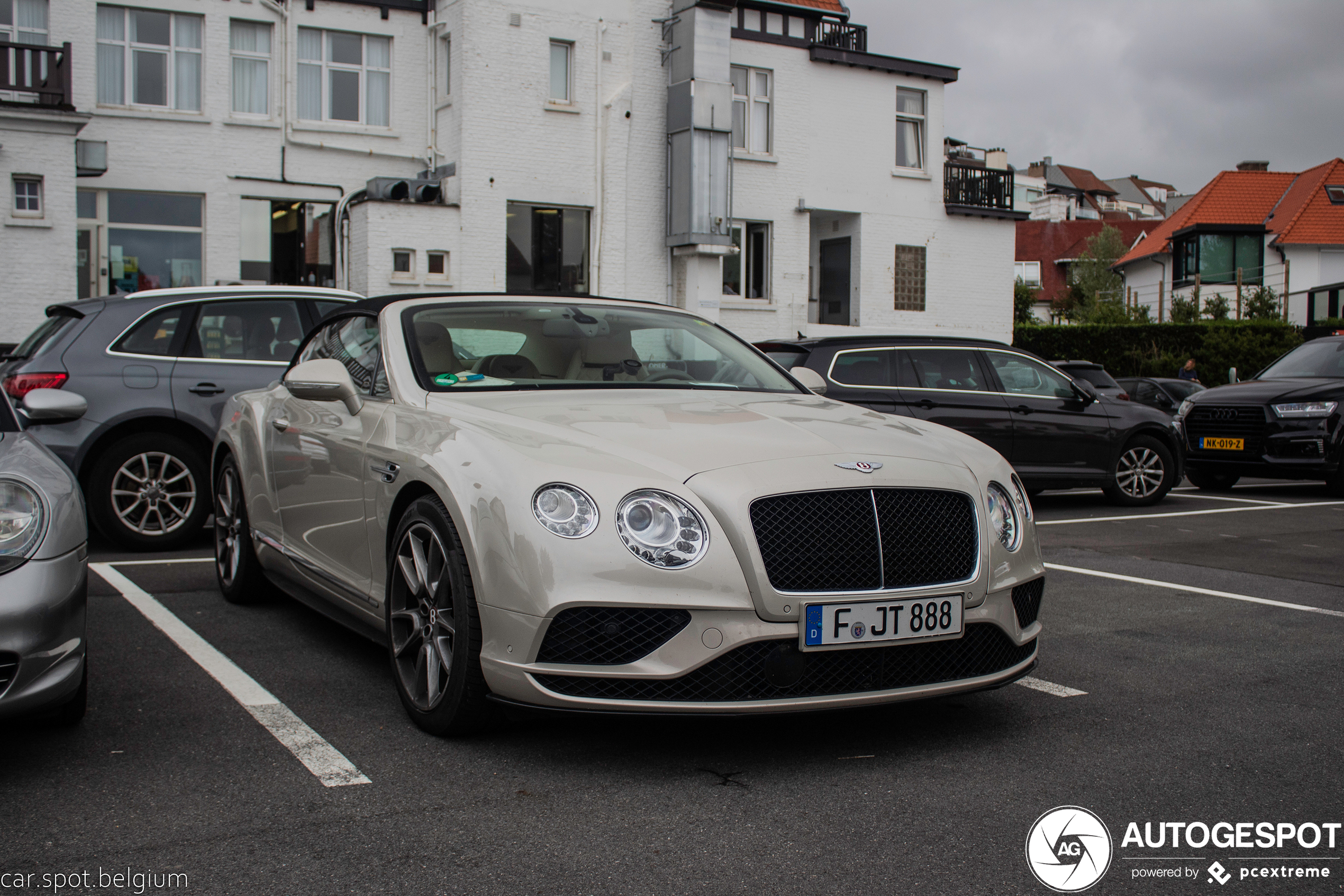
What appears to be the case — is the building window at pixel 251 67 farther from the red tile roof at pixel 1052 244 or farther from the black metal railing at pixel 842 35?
the red tile roof at pixel 1052 244

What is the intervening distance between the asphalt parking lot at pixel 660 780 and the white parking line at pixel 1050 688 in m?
0.02

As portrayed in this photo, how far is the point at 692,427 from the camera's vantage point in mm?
→ 4051

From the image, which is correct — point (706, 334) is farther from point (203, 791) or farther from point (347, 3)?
point (347, 3)

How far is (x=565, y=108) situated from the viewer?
72.4 ft

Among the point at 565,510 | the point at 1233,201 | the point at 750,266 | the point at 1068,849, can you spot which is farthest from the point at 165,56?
the point at 1233,201

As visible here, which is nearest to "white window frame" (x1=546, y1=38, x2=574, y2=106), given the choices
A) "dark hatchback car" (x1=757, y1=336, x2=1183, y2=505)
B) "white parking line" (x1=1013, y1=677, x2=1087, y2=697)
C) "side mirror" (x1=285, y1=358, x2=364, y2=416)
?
"dark hatchback car" (x1=757, y1=336, x2=1183, y2=505)

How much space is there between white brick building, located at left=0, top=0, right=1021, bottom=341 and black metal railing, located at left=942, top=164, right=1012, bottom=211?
3672 millimetres

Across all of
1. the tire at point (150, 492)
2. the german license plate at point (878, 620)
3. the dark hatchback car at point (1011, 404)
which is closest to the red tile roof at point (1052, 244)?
the dark hatchback car at point (1011, 404)

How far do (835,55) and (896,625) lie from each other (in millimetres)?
23587

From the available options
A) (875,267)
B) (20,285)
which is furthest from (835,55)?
(20,285)

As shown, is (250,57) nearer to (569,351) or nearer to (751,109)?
(751,109)

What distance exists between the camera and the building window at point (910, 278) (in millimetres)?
26781

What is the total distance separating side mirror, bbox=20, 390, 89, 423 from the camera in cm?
448

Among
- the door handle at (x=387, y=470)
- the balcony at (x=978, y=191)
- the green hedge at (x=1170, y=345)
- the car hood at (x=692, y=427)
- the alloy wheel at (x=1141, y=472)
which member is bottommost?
the alloy wheel at (x=1141, y=472)
